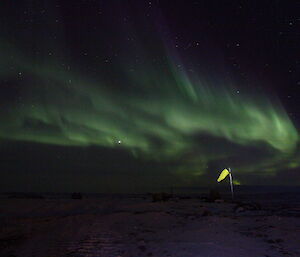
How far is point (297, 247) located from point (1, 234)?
10122 mm

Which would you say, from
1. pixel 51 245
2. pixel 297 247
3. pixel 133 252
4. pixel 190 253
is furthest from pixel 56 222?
pixel 297 247

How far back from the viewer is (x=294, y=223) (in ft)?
44.4

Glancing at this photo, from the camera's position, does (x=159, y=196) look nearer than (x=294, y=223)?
No

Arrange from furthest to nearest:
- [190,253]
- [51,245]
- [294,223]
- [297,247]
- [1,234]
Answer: [294,223], [1,234], [51,245], [297,247], [190,253]

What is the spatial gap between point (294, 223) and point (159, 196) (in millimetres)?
15585

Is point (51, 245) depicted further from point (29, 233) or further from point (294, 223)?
point (294, 223)

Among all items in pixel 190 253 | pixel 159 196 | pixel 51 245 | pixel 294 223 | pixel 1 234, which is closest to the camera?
pixel 190 253

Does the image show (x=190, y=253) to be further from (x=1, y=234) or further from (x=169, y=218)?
(x=1, y=234)

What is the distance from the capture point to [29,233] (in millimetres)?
12156

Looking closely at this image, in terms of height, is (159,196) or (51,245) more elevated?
(159,196)

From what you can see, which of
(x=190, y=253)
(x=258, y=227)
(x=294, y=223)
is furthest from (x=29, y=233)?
(x=294, y=223)

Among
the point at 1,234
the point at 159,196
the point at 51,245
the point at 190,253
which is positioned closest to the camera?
the point at 190,253

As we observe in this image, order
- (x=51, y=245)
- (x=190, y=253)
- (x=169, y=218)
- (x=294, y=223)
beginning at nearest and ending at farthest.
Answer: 1. (x=190, y=253)
2. (x=51, y=245)
3. (x=294, y=223)
4. (x=169, y=218)

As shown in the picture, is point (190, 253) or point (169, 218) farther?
point (169, 218)
